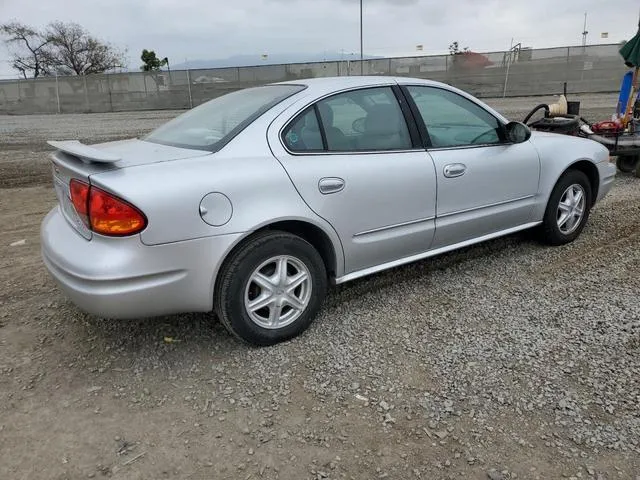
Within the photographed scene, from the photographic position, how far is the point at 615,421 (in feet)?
8.30

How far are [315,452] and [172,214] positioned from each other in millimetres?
1365

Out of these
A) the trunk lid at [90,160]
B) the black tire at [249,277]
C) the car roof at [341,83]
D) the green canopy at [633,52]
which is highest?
the green canopy at [633,52]

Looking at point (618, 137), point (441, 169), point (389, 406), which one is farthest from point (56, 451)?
point (618, 137)

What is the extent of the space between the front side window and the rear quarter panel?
55 centimetres

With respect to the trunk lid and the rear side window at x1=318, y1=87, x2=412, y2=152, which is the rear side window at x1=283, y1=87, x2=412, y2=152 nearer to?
the rear side window at x1=318, y1=87, x2=412, y2=152

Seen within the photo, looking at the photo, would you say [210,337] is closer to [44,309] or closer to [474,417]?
[44,309]

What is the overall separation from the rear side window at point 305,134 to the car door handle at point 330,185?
0.22 m

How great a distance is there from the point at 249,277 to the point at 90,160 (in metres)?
1.06

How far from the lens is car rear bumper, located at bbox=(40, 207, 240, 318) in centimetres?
269

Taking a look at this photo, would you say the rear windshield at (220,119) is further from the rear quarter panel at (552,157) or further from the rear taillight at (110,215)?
the rear quarter panel at (552,157)

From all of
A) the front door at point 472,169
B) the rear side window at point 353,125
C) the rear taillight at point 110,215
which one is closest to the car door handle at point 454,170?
the front door at point 472,169

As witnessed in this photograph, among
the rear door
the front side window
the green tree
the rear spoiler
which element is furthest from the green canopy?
the green tree

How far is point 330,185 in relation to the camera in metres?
3.23

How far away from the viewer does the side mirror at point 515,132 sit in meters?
4.21
